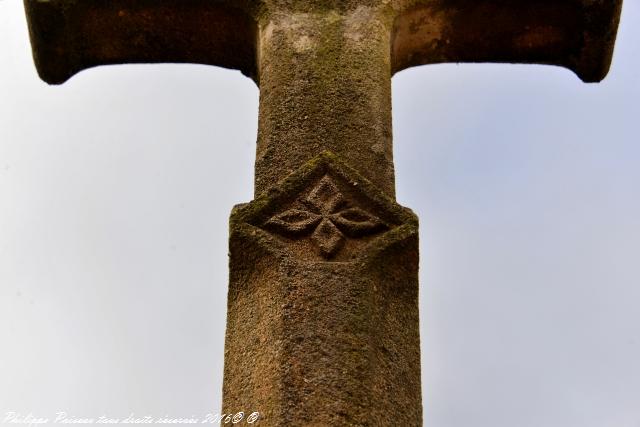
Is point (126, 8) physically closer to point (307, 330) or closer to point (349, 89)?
point (349, 89)

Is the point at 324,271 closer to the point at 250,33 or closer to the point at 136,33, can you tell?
the point at 250,33

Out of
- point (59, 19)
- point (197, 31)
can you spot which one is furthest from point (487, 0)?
point (59, 19)

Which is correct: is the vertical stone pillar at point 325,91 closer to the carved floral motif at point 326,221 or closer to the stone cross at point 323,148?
the stone cross at point 323,148

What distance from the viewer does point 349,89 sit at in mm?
3760

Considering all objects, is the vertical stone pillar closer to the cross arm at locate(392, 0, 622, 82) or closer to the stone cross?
the stone cross

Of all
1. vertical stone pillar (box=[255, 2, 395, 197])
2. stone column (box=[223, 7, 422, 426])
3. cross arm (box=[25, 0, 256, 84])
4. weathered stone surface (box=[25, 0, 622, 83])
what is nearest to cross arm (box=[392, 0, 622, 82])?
weathered stone surface (box=[25, 0, 622, 83])

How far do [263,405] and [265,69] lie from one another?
152cm

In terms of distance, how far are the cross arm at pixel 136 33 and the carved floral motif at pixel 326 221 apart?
1.33 metres

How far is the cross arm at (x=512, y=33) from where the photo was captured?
4.48 meters

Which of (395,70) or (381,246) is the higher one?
(395,70)

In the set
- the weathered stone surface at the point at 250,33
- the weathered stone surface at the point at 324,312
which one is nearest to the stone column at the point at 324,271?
the weathered stone surface at the point at 324,312

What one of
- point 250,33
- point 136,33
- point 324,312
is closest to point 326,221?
point 324,312

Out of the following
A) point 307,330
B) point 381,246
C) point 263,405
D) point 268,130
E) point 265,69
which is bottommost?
point 263,405

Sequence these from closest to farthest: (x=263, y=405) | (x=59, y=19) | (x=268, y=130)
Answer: (x=263, y=405) → (x=268, y=130) → (x=59, y=19)
